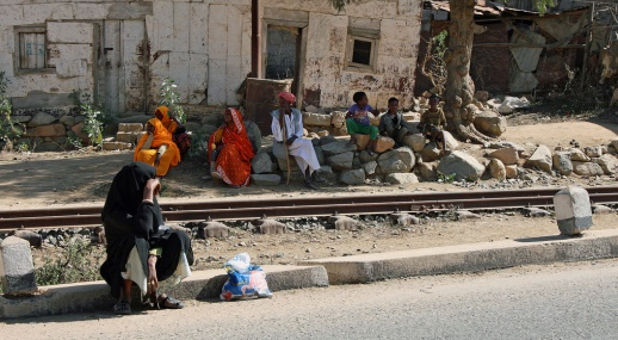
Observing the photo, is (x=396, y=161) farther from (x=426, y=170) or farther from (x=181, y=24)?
(x=181, y=24)

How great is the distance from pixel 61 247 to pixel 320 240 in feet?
8.94

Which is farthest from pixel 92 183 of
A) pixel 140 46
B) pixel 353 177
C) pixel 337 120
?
pixel 337 120

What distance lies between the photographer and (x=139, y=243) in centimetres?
555

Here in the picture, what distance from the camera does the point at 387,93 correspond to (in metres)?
16.4

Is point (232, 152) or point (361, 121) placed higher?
point (361, 121)

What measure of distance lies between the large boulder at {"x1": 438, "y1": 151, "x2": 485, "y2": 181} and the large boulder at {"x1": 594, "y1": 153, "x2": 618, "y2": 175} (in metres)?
2.29

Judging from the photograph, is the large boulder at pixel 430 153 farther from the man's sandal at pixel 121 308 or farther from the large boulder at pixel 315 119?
the man's sandal at pixel 121 308

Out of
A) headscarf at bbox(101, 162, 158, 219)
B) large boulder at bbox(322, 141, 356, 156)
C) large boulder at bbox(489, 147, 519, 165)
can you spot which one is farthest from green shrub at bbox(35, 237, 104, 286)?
large boulder at bbox(489, 147, 519, 165)

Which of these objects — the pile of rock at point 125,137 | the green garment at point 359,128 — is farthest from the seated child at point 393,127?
the pile of rock at point 125,137

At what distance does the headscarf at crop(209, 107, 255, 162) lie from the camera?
10578 mm

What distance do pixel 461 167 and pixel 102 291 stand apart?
23.0 ft

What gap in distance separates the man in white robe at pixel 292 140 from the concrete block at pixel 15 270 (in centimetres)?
549

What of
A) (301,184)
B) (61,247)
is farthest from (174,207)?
(301,184)

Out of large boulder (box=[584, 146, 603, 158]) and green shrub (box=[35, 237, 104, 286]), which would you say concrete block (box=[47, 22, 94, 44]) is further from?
large boulder (box=[584, 146, 603, 158])
